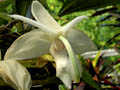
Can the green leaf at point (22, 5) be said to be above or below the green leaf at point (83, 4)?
above

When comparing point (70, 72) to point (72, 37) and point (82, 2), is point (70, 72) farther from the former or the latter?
point (82, 2)

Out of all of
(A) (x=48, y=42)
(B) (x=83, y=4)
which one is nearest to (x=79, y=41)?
(A) (x=48, y=42)

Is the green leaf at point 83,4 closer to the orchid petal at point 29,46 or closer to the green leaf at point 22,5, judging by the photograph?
the green leaf at point 22,5

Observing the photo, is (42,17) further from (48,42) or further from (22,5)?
(22,5)

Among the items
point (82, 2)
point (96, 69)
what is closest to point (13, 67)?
point (82, 2)

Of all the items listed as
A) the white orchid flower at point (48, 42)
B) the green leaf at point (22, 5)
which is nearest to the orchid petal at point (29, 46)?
the white orchid flower at point (48, 42)

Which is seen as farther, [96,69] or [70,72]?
[96,69]
